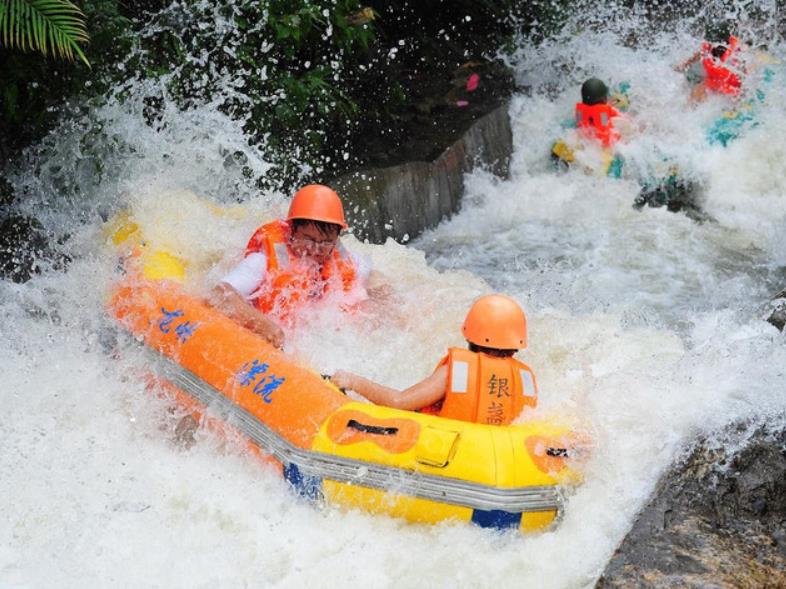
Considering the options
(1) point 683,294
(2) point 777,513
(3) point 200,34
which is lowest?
(1) point 683,294

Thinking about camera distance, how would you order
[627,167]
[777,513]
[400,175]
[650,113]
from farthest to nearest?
[650,113]
[627,167]
[400,175]
[777,513]

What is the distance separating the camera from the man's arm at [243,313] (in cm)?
506

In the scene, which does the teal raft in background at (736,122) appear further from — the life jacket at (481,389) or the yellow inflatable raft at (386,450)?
the yellow inflatable raft at (386,450)

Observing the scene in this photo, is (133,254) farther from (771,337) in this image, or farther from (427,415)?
(771,337)

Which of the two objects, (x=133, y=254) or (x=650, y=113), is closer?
(x=133, y=254)

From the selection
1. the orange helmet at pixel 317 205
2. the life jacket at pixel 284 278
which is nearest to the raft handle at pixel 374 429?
the life jacket at pixel 284 278

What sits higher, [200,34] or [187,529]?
[200,34]

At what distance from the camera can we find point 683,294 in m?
7.47

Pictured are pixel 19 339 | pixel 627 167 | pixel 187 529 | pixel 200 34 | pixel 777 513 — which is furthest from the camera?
pixel 627 167

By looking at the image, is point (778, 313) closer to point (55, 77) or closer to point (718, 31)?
point (55, 77)

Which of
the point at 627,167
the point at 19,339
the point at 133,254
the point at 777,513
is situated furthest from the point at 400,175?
the point at 777,513

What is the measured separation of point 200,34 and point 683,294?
4.21 metres

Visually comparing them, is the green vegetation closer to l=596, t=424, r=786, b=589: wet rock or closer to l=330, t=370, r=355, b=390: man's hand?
l=330, t=370, r=355, b=390: man's hand

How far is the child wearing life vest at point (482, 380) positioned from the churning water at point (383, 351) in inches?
7.8
